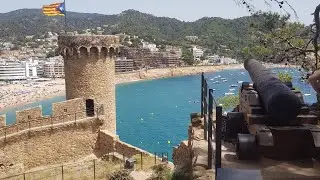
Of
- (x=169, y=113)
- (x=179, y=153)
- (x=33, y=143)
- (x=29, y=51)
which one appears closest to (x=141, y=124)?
(x=169, y=113)

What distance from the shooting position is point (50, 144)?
14.8 m

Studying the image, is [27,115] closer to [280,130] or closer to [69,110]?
[69,110]

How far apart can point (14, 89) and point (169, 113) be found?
39.1 meters

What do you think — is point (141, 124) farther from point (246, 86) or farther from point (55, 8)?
point (246, 86)

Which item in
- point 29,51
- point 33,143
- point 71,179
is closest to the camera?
point 71,179

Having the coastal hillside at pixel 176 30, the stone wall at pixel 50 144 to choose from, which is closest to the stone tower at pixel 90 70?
the stone wall at pixel 50 144

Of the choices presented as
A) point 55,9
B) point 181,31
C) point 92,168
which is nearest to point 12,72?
point 55,9

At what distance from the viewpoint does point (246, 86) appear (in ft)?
21.2

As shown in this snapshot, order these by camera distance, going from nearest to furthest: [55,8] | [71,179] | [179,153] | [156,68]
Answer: [179,153] < [71,179] < [55,8] < [156,68]

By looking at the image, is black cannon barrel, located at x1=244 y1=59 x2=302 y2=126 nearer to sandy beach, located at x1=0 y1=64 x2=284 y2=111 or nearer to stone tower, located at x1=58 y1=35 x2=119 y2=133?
stone tower, located at x1=58 y1=35 x2=119 y2=133

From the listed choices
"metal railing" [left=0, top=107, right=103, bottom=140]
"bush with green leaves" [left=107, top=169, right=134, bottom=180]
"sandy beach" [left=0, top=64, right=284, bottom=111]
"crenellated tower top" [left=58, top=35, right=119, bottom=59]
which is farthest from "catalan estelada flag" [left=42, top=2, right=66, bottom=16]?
"sandy beach" [left=0, top=64, right=284, bottom=111]

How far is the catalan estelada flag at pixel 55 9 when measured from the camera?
18516 mm

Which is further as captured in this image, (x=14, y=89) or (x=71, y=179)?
(x=14, y=89)

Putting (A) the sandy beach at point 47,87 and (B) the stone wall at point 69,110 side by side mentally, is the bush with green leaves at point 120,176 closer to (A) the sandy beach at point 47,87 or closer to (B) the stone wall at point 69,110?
(B) the stone wall at point 69,110
